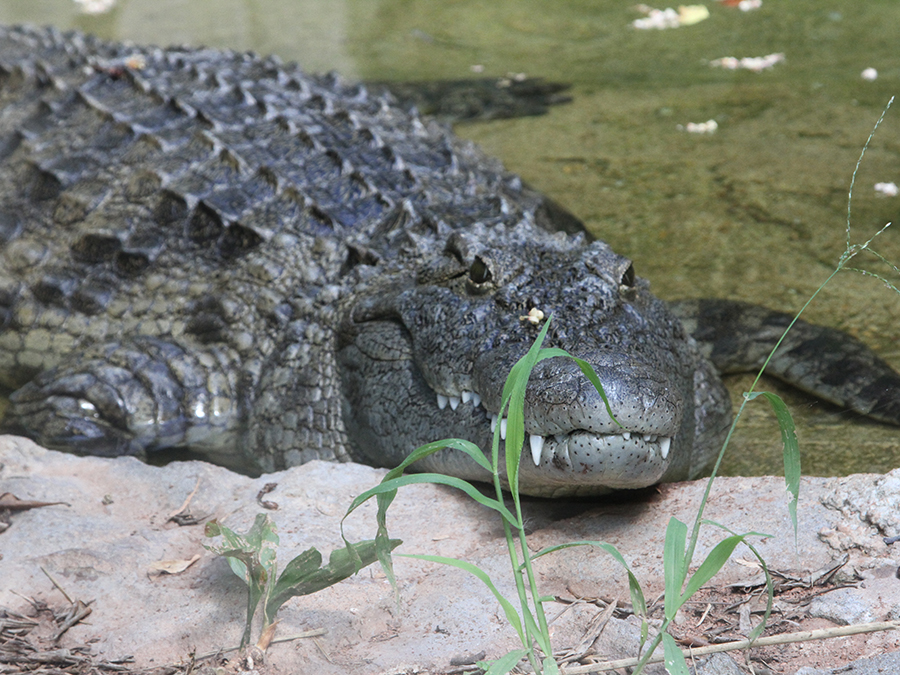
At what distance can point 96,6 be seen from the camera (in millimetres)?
9617

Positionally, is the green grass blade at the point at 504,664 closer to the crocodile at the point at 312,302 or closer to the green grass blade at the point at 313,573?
the green grass blade at the point at 313,573

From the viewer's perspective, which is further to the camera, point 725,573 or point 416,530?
point 416,530

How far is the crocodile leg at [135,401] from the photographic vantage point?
12.2ft

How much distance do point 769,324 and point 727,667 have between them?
8.02 ft

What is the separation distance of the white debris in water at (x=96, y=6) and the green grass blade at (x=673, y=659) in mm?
9820

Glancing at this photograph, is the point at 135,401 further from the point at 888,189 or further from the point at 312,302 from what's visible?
the point at 888,189

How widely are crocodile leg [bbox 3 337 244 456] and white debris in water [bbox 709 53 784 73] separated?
523 cm

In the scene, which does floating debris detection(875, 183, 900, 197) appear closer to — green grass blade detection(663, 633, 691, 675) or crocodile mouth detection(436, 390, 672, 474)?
crocodile mouth detection(436, 390, 672, 474)

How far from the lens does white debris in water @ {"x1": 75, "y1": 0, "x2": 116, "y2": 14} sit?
955 cm

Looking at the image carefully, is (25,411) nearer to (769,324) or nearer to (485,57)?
(769,324)

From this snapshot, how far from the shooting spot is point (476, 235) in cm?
307

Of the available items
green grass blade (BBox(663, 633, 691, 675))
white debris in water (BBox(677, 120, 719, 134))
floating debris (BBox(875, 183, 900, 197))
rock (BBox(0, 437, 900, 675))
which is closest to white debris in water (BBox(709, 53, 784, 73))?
white debris in water (BBox(677, 120, 719, 134))

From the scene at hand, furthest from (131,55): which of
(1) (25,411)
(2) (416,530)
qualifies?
(2) (416,530)

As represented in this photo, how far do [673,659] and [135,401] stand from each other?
279 centimetres
